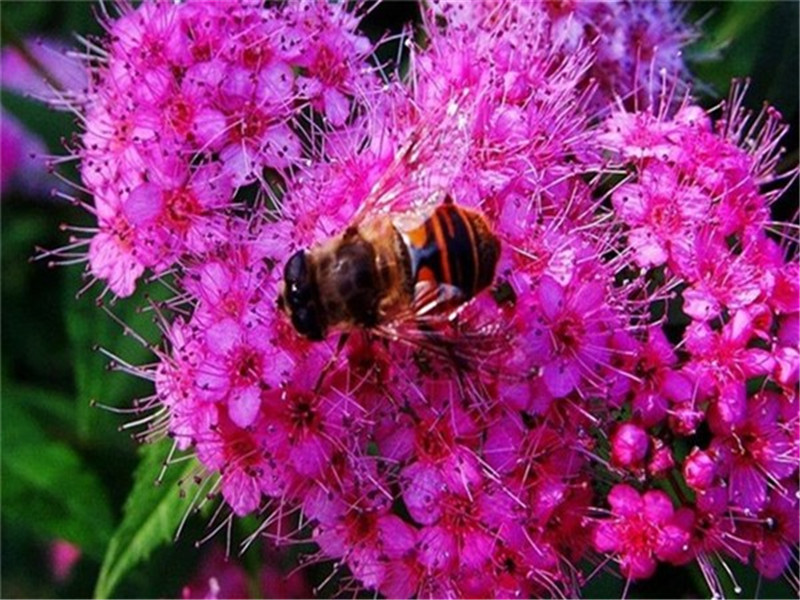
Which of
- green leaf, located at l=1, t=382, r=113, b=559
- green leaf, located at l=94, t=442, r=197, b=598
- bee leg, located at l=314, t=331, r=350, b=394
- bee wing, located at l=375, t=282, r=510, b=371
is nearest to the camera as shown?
bee wing, located at l=375, t=282, r=510, b=371

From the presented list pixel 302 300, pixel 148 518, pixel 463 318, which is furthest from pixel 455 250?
pixel 148 518

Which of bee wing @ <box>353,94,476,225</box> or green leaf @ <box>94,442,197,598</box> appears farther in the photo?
green leaf @ <box>94,442,197,598</box>

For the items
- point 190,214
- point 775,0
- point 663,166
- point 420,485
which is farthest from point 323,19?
point 775,0

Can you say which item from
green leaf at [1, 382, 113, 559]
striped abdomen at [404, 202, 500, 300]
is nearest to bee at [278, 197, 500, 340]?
striped abdomen at [404, 202, 500, 300]

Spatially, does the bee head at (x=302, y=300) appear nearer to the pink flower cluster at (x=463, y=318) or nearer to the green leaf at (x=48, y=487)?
the pink flower cluster at (x=463, y=318)

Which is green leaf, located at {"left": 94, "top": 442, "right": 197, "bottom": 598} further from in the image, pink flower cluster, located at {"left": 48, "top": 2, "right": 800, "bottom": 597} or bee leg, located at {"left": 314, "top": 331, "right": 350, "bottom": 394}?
bee leg, located at {"left": 314, "top": 331, "right": 350, "bottom": 394}

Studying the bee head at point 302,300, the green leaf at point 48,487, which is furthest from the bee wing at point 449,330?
the green leaf at point 48,487

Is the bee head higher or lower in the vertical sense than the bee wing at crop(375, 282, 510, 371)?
higher

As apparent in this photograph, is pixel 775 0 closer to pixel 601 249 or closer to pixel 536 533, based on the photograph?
pixel 601 249
